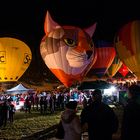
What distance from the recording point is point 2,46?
2242 centimetres

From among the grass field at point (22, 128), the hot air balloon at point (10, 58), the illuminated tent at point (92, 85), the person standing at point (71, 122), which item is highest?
the hot air balloon at point (10, 58)

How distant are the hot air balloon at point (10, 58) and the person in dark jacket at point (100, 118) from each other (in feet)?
55.1

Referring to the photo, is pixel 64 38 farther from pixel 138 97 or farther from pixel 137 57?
pixel 138 97

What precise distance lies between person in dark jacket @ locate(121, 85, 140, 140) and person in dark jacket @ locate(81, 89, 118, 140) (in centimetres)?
38

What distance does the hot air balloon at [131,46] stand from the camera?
22970 mm

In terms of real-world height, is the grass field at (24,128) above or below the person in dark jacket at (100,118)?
below

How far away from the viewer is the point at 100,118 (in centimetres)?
594

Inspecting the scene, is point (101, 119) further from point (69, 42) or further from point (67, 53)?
point (69, 42)

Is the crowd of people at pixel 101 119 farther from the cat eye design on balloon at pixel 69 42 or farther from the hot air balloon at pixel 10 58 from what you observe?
the hot air balloon at pixel 10 58

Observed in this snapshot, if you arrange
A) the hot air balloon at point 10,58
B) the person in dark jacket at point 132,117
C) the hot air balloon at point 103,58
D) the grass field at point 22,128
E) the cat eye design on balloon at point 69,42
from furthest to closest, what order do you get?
the hot air balloon at point 103,58 < the hot air balloon at point 10,58 < the cat eye design on balloon at point 69,42 < the grass field at point 22,128 < the person in dark jacket at point 132,117

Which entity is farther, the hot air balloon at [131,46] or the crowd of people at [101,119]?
the hot air balloon at [131,46]

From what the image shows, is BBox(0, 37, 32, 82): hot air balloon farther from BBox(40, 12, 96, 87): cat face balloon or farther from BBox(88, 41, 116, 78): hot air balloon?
BBox(88, 41, 116, 78): hot air balloon

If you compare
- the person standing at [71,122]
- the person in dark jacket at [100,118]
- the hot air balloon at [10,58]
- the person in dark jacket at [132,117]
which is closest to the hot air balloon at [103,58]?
the hot air balloon at [10,58]

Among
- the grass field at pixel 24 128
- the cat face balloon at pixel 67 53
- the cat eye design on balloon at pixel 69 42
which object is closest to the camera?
the grass field at pixel 24 128
